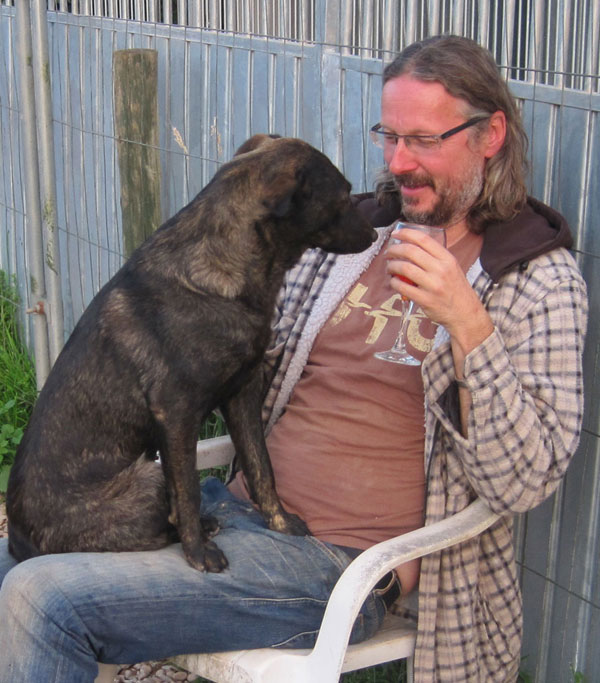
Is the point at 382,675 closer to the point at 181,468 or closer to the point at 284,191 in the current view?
the point at 181,468

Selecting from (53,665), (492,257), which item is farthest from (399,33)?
(53,665)

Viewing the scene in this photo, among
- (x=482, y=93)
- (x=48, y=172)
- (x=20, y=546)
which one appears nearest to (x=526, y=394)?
(x=482, y=93)

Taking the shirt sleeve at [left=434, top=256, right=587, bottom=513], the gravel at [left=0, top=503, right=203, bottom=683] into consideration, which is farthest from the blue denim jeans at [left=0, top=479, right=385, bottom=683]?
the gravel at [left=0, top=503, right=203, bottom=683]

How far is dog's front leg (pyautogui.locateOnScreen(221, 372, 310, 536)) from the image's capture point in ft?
9.50

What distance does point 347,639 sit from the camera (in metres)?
2.47

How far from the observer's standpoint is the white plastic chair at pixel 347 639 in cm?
248

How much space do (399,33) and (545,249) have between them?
47.8 inches

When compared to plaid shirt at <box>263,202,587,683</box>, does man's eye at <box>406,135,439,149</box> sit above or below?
above

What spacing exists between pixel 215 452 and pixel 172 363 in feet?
2.05

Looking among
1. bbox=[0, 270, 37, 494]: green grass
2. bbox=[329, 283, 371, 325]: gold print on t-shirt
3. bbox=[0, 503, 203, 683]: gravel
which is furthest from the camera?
bbox=[0, 270, 37, 494]: green grass

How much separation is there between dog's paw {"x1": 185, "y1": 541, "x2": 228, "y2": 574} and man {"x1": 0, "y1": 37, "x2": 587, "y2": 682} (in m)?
0.02

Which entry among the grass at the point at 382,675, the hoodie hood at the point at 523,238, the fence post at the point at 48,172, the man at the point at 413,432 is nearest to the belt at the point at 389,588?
the man at the point at 413,432

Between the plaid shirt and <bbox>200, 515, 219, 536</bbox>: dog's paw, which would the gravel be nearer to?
<bbox>200, 515, 219, 536</bbox>: dog's paw

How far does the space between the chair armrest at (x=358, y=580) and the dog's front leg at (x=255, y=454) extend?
374 millimetres
